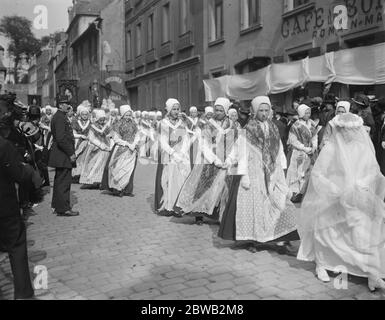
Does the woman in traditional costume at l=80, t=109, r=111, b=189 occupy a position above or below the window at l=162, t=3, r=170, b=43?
below

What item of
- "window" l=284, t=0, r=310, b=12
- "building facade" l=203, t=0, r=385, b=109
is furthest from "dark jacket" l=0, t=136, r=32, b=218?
"window" l=284, t=0, r=310, b=12

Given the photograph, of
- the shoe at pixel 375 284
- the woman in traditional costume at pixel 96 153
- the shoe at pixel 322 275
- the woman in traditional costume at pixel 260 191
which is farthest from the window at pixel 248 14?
the shoe at pixel 375 284

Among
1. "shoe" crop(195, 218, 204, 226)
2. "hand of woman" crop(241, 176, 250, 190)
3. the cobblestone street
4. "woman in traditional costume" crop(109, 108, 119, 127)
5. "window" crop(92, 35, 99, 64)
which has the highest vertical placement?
"window" crop(92, 35, 99, 64)

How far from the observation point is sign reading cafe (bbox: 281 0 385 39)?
11.7m

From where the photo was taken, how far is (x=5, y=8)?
5902 mm

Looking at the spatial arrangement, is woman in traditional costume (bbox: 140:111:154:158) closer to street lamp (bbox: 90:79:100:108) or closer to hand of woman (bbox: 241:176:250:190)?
hand of woman (bbox: 241:176:250:190)

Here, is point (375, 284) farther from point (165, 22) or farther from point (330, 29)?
point (165, 22)

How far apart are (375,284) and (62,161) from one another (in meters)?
5.35

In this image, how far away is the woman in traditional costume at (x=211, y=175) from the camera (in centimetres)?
698

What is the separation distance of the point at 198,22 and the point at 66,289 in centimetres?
1796

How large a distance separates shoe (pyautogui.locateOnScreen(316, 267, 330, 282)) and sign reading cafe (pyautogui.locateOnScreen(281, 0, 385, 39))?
27.5 ft

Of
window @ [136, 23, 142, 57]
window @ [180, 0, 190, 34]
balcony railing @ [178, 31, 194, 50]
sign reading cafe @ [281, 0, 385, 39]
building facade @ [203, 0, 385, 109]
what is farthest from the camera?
window @ [136, 23, 142, 57]

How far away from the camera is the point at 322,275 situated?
4.68 metres

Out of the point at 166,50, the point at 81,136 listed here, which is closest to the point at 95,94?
the point at 166,50
